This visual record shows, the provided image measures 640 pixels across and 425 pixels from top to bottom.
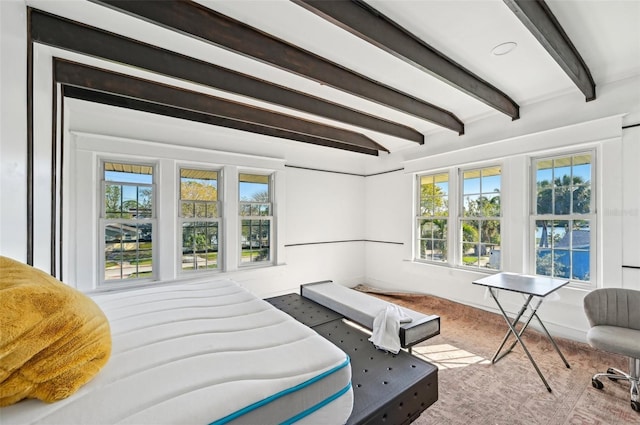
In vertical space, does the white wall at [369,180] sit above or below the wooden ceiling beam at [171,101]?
below

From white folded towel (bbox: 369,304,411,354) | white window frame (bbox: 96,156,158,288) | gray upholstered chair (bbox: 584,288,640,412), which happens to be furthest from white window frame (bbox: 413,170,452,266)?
white window frame (bbox: 96,156,158,288)

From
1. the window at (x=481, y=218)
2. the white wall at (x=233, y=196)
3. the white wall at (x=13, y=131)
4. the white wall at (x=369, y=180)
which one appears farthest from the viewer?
the window at (x=481, y=218)

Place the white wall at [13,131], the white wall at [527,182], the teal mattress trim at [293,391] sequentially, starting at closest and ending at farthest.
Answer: the teal mattress trim at [293,391]
the white wall at [13,131]
the white wall at [527,182]

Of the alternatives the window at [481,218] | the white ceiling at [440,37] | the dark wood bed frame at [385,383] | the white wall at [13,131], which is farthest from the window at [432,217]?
the white wall at [13,131]

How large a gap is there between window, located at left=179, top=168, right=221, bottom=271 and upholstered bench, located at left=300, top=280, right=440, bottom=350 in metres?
1.86

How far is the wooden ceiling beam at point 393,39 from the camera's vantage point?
167 cm

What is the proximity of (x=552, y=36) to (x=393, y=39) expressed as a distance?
1.18 meters

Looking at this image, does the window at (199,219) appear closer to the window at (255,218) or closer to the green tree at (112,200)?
the window at (255,218)

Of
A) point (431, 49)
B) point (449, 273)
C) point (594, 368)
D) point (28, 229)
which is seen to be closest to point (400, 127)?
point (431, 49)

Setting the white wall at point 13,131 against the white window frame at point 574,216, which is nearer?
the white wall at point 13,131

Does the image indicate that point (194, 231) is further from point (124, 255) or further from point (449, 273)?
point (449, 273)

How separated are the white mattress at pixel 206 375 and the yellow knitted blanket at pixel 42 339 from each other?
0.16ft

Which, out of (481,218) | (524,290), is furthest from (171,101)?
(481,218)

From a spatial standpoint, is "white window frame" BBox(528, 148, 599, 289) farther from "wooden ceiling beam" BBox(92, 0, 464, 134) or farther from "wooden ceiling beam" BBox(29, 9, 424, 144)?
"wooden ceiling beam" BBox(29, 9, 424, 144)
